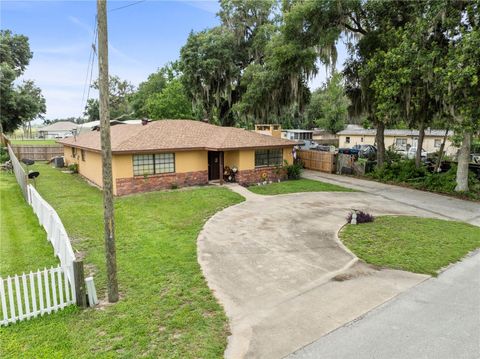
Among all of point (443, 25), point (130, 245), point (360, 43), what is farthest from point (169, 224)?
point (360, 43)

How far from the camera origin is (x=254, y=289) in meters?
6.56

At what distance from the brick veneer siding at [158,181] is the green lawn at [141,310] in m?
3.60

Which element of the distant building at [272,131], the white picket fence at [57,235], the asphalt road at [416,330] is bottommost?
the asphalt road at [416,330]

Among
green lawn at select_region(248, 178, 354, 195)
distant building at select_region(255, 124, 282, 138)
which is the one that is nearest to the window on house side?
green lawn at select_region(248, 178, 354, 195)

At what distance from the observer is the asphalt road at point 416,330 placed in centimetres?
470

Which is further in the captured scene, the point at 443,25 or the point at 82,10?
the point at 443,25

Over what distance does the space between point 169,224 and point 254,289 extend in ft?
16.5

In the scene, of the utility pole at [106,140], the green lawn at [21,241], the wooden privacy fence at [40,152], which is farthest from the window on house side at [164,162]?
the wooden privacy fence at [40,152]

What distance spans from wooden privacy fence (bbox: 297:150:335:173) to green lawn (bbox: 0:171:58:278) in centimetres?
1804

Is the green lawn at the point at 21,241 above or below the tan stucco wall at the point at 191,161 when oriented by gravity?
below

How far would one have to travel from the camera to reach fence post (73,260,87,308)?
5699 millimetres

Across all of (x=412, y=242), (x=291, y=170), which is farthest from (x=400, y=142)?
(x=412, y=242)

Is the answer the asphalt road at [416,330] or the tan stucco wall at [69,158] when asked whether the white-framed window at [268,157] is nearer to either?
the tan stucco wall at [69,158]

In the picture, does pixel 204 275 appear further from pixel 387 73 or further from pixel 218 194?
pixel 387 73
